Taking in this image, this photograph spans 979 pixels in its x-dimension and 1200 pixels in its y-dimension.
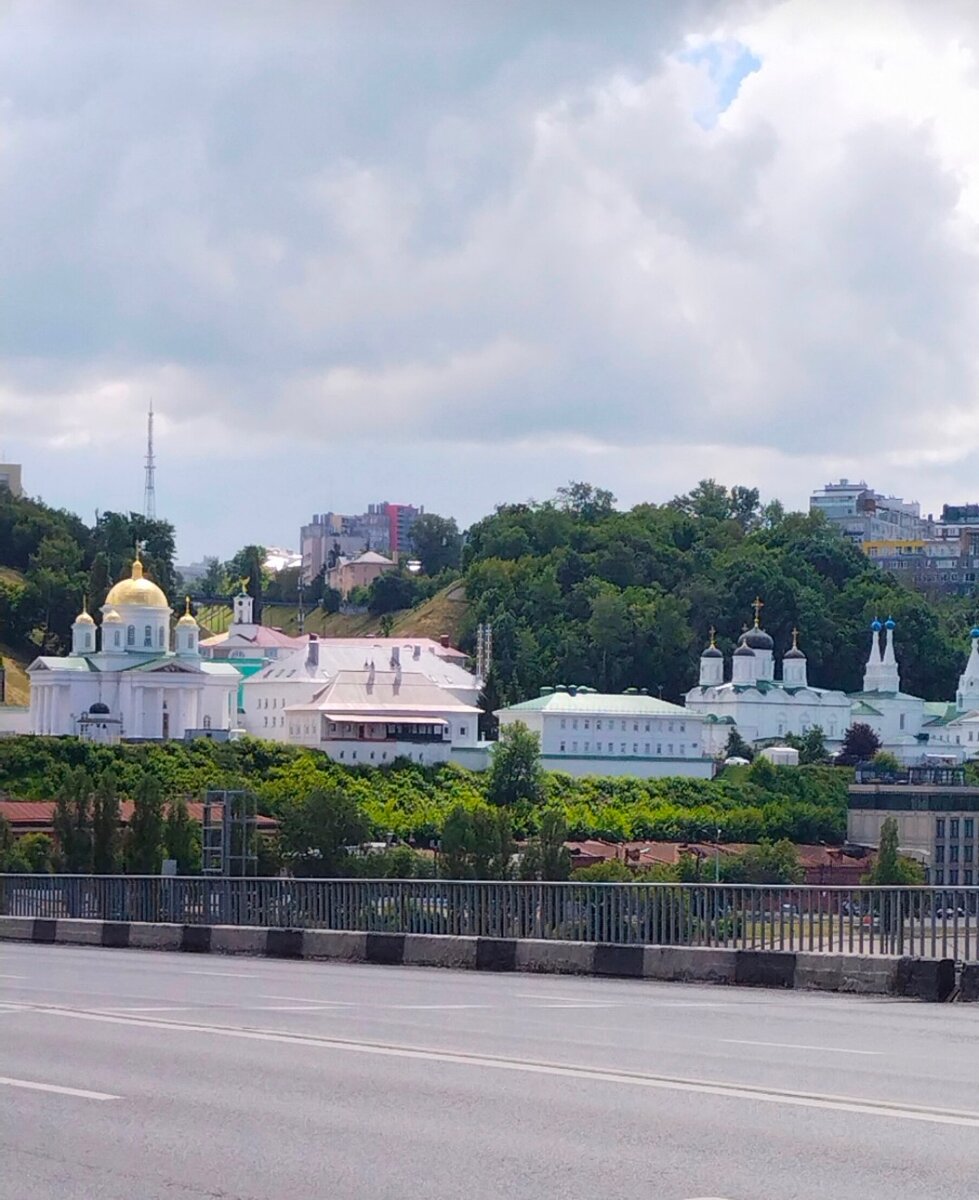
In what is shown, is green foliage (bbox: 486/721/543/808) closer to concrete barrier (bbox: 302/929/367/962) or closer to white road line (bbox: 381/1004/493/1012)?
concrete barrier (bbox: 302/929/367/962)

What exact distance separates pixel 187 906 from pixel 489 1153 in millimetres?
19680

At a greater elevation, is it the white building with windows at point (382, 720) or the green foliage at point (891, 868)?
Result: the white building with windows at point (382, 720)

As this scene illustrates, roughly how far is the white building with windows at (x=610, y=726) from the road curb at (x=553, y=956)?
12084 centimetres

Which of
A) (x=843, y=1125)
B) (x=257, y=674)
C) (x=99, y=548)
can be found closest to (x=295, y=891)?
(x=843, y=1125)

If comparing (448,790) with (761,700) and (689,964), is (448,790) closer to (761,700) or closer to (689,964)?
(761,700)

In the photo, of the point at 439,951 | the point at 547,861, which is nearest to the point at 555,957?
the point at 439,951

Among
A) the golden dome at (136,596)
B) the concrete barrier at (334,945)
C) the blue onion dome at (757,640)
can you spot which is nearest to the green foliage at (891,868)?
the concrete barrier at (334,945)

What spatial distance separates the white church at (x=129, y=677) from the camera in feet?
449

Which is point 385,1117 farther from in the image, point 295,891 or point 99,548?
point 99,548

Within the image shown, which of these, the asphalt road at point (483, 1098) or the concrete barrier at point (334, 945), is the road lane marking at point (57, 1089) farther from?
the concrete barrier at point (334, 945)

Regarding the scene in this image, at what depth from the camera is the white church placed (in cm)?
13675

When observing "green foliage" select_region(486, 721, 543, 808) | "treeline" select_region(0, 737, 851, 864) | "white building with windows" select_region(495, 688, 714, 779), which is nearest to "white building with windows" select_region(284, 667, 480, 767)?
"treeline" select_region(0, 737, 851, 864)

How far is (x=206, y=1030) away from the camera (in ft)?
51.5

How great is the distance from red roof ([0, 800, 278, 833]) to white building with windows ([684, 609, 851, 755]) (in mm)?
65049
